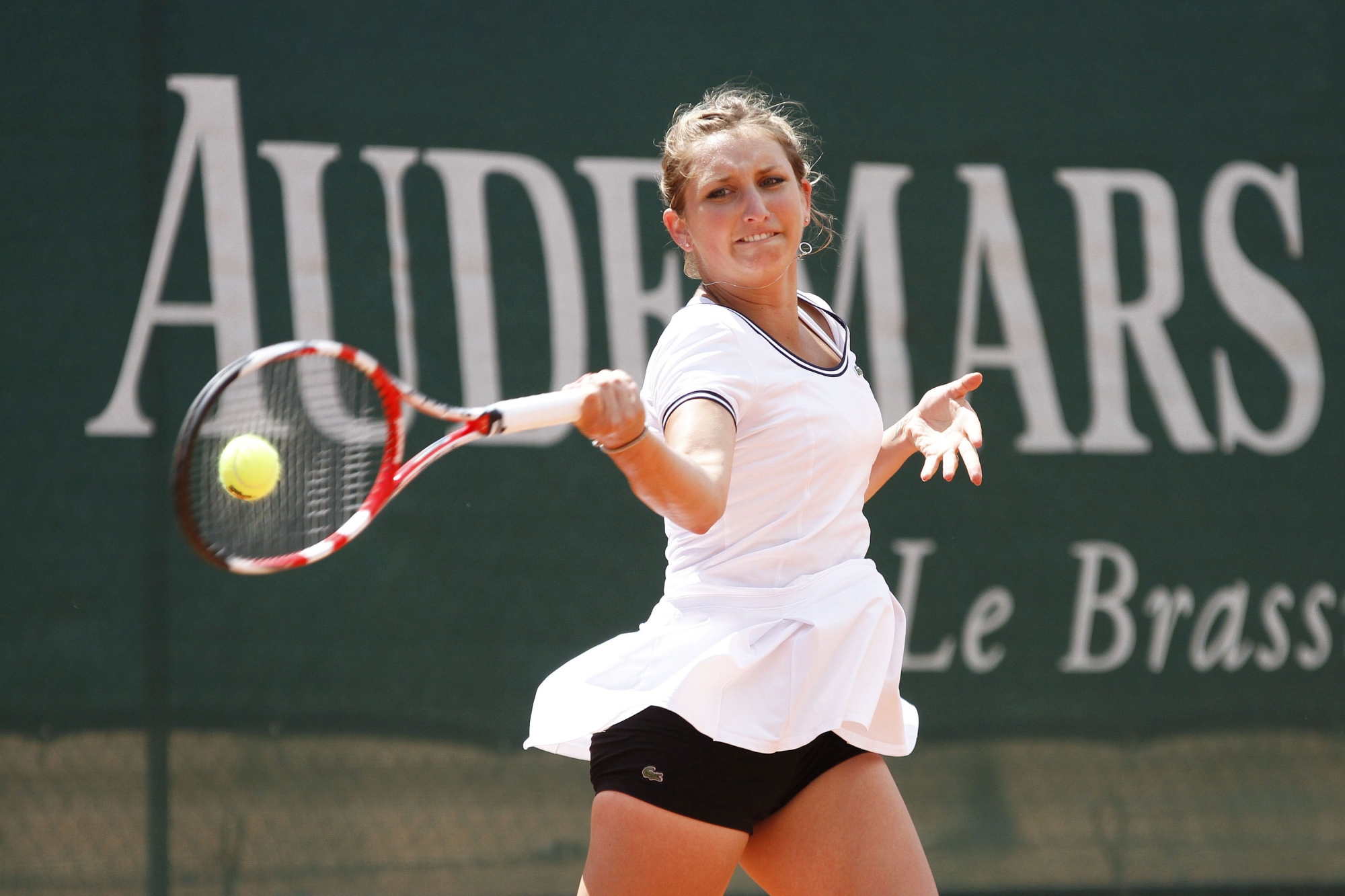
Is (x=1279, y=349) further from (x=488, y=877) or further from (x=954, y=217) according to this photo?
(x=488, y=877)

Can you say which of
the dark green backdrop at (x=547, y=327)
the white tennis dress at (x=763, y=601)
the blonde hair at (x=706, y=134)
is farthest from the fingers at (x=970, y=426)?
the dark green backdrop at (x=547, y=327)

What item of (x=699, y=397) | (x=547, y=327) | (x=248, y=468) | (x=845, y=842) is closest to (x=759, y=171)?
(x=699, y=397)

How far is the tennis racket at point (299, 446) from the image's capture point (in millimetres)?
1421

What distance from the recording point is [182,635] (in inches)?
126

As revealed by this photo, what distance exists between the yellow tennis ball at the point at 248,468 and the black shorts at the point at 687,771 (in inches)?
19.7

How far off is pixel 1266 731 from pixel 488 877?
196cm

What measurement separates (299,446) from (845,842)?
31.9 inches

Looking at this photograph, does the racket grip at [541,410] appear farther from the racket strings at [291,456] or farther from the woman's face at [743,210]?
the woman's face at [743,210]

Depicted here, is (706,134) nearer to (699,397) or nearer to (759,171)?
(759,171)

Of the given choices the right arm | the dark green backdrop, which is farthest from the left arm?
the dark green backdrop

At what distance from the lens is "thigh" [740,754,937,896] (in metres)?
1.70

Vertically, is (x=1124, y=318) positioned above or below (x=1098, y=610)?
above

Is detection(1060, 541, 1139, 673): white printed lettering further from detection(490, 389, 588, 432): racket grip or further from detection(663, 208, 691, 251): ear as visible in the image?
detection(490, 389, 588, 432): racket grip

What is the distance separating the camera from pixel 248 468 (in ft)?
5.28
